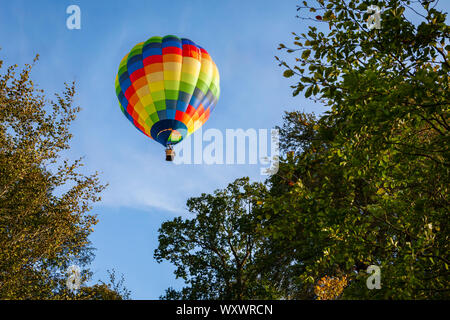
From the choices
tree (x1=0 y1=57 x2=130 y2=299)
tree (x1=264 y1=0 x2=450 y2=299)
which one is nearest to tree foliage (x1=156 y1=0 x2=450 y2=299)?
tree (x1=264 y1=0 x2=450 y2=299)

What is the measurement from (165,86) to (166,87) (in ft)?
0.32

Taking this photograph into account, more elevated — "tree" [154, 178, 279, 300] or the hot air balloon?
the hot air balloon

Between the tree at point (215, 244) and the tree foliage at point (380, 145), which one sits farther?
the tree at point (215, 244)

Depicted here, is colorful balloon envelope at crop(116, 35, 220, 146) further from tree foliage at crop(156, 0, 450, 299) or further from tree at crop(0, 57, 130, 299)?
tree foliage at crop(156, 0, 450, 299)

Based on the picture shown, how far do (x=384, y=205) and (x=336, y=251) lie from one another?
1.59 metres

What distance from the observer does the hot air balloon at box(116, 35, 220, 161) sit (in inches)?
944

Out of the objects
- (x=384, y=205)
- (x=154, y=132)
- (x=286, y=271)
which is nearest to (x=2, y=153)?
(x=154, y=132)

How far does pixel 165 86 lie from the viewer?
23922 mm

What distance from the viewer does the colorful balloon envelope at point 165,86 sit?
944 inches

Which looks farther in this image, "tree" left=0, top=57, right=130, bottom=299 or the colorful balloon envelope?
the colorful balloon envelope

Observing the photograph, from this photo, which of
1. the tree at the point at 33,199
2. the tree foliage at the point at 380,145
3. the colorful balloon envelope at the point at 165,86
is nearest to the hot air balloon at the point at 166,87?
the colorful balloon envelope at the point at 165,86

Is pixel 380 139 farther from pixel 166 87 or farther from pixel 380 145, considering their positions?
pixel 166 87

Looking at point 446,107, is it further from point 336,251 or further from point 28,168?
point 28,168

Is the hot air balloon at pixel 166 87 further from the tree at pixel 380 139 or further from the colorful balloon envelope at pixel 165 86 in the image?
the tree at pixel 380 139
